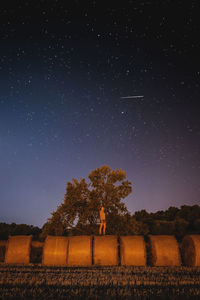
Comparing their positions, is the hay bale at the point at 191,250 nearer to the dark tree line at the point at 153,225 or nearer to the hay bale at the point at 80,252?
the hay bale at the point at 80,252

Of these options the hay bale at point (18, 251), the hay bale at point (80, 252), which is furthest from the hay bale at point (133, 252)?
the hay bale at point (18, 251)

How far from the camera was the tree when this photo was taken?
2325 cm

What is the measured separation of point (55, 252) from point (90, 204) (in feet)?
41.9

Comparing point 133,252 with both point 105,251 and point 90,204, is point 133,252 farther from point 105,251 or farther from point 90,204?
point 90,204

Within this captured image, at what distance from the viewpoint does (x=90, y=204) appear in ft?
77.3

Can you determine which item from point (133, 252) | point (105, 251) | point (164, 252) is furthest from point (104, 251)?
point (164, 252)

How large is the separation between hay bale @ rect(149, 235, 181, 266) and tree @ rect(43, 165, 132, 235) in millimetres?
12255

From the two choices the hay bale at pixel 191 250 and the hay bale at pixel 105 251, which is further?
the hay bale at pixel 105 251

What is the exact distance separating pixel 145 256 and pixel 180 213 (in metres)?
37.9

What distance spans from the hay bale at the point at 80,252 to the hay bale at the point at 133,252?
1291 mm

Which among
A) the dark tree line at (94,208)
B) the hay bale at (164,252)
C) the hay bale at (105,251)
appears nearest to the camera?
the hay bale at (105,251)

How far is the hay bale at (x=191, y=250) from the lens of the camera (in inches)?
414

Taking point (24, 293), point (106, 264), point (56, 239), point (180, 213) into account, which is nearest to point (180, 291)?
point (24, 293)

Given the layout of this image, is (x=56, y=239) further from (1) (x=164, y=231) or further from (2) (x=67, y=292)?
(1) (x=164, y=231)
